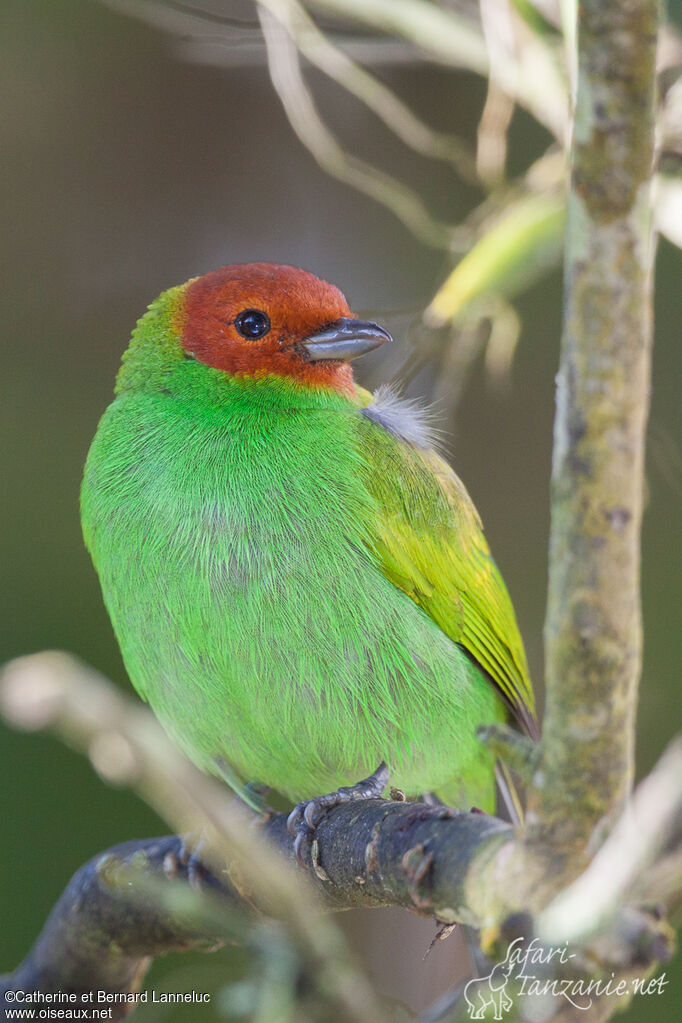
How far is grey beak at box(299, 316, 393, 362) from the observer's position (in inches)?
112

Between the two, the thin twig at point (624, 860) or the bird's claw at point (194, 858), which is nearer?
the thin twig at point (624, 860)

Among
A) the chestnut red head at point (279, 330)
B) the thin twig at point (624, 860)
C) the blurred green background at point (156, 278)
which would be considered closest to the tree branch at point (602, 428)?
the thin twig at point (624, 860)

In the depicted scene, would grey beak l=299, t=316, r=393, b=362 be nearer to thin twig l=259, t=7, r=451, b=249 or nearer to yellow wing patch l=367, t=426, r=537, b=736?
yellow wing patch l=367, t=426, r=537, b=736

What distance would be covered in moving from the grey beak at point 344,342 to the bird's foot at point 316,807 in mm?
988

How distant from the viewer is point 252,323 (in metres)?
2.90

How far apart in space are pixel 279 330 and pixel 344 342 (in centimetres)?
17

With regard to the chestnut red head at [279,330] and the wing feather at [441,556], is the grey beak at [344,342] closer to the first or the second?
the chestnut red head at [279,330]

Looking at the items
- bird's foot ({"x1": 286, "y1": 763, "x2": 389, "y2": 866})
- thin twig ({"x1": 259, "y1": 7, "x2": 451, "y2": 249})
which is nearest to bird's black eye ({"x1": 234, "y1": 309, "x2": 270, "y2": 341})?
Result: thin twig ({"x1": 259, "y1": 7, "x2": 451, "y2": 249})

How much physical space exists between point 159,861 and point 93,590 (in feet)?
5.45

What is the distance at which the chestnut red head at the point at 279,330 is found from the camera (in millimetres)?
2855

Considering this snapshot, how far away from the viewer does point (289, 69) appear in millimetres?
3729

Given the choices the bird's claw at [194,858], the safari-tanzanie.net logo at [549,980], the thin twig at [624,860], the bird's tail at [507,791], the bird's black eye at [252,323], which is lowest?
the bird's tail at [507,791]

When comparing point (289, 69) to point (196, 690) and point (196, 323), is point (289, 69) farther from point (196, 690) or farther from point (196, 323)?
point (196, 690)

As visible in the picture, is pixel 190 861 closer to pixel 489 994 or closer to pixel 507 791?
pixel 507 791
